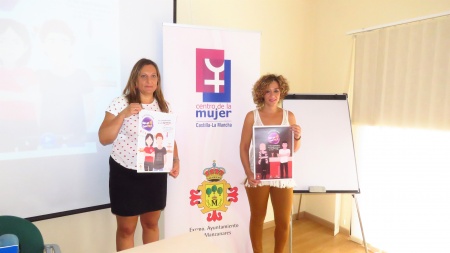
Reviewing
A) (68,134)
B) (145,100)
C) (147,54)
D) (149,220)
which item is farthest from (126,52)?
(149,220)

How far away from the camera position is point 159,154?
6.07 feet

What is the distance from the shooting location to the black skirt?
6.04ft

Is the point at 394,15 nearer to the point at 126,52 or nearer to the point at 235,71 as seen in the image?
the point at 235,71

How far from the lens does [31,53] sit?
1.84m

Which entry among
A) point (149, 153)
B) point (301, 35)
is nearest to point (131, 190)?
point (149, 153)

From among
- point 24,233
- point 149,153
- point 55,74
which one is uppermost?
point 55,74

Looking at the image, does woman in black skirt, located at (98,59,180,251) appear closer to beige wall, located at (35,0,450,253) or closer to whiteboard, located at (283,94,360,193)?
beige wall, located at (35,0,450,253)

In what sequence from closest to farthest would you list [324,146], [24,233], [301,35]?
[24,233] < [324,146] < [301,35]

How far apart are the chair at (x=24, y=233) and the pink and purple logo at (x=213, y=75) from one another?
57.8 inches

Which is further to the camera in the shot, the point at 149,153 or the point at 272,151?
the point at 272,151

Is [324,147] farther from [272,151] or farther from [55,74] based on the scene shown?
[55,74]

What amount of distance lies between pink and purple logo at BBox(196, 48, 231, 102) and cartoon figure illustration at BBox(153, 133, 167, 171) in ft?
2.21

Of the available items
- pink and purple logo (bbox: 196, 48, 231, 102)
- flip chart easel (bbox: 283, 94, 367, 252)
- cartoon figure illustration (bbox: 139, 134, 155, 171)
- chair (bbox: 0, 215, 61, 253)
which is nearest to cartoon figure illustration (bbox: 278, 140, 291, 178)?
flip chart easel (bbox: 283, 94, 367, 252)

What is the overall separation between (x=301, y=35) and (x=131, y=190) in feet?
9.26
